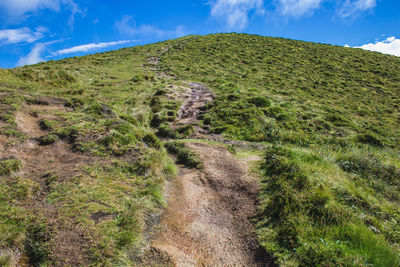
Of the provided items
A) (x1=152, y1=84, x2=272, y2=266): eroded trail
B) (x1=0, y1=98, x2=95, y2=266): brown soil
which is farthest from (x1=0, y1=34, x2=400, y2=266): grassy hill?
(x1=152, y1=84, x2=272, y2=266): eroded trail

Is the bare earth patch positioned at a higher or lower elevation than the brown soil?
lower

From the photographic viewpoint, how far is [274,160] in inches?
278

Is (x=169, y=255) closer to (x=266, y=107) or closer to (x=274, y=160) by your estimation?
(x=274, y=160)

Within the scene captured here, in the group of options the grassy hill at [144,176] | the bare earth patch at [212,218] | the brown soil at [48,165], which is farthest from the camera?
the bare earth patch at [212,218]

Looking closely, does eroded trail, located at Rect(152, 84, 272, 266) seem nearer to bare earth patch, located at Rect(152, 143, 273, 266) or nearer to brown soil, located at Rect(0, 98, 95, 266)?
bare earth patch, located at Rect(152, 143, 273, 266)

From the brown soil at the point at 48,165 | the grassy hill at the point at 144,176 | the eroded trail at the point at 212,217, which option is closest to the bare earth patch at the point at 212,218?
the eroded trail at the point at 212,217

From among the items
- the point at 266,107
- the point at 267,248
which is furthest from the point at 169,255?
the point at 266,107

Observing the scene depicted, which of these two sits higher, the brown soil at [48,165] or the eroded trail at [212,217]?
the brown soil at [48,165]

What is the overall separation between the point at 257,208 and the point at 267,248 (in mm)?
1252

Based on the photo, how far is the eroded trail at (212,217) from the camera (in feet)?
13.8

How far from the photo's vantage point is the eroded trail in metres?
4.22

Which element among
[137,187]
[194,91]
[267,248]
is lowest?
[267,248]

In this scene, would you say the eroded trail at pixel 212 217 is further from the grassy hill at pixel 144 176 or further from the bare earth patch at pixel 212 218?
the grassy hill at pixel 144 176

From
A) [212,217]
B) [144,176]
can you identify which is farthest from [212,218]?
[144,176]
